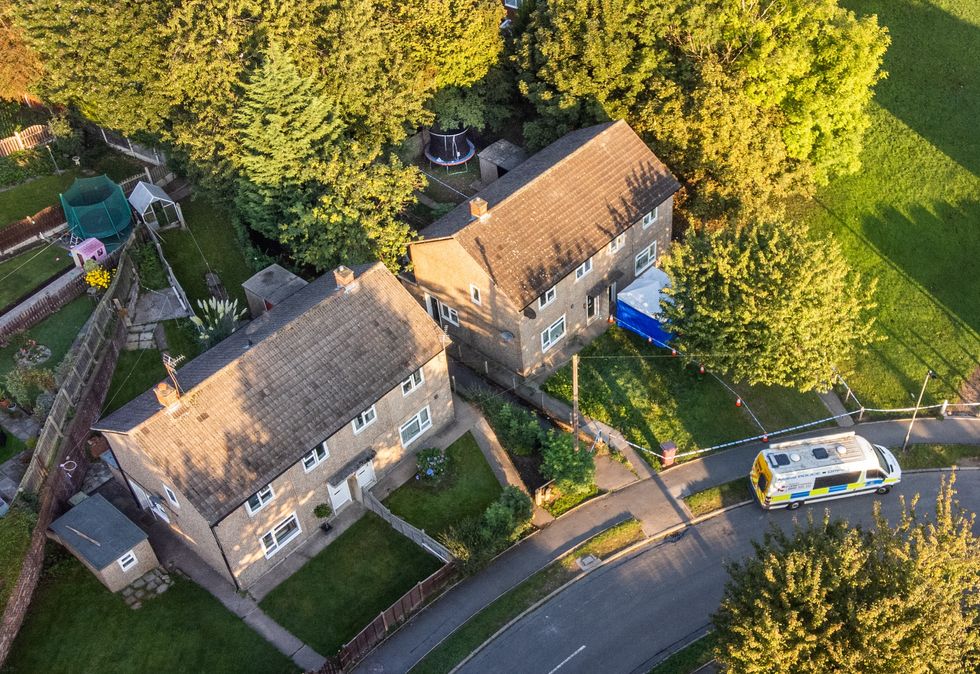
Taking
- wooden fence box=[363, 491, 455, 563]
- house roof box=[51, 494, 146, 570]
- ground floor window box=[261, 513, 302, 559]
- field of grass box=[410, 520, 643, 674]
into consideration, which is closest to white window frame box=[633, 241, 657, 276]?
field of grass box=[410, 520, 643, 674]

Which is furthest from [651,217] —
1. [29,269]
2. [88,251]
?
[29,269]

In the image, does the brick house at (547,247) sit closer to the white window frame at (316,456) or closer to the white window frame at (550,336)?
the white window frame at (550,336)

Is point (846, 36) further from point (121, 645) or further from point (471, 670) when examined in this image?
point (121, 645)

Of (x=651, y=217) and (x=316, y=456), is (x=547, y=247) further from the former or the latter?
(x=316, y=456)

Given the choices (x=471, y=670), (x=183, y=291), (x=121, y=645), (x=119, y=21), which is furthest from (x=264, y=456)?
(x=119, y=21)

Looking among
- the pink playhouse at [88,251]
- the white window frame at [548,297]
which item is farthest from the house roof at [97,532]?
the white window frame at [548,297]

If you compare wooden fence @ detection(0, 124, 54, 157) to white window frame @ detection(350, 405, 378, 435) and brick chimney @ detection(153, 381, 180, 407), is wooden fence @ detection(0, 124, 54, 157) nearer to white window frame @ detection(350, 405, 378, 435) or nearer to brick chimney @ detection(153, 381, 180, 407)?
brick chimney @ detection(153, 381, 180, 407)

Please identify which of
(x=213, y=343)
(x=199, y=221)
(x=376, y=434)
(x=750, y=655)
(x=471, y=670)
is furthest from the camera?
(x=199, y=221)
